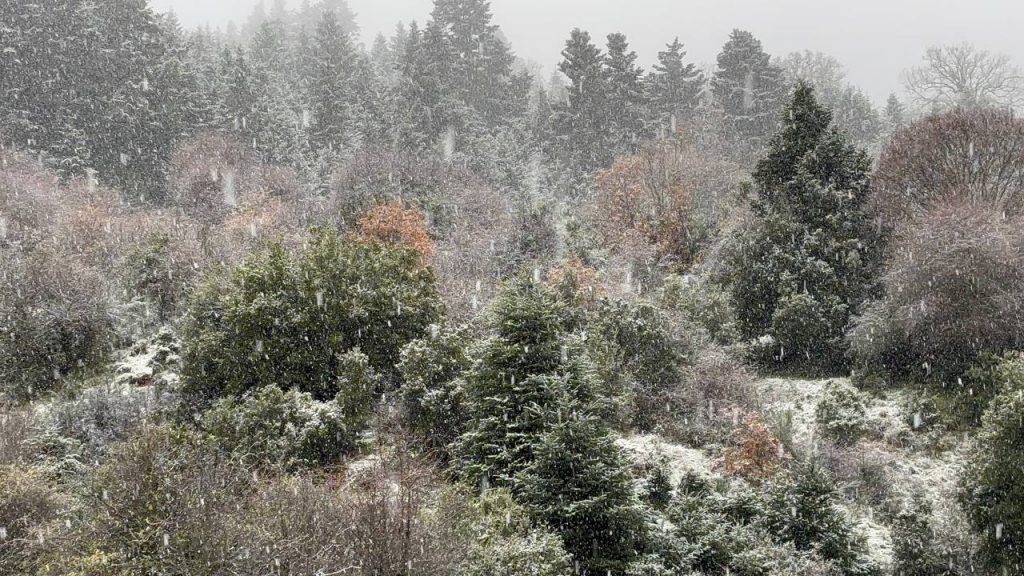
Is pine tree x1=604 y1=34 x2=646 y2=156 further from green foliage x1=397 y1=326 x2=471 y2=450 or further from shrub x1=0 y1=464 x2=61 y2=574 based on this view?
shrub x1=0 y1=464 x2=61 y2=574

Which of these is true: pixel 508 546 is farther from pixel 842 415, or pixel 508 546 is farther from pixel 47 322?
pixel 47 322

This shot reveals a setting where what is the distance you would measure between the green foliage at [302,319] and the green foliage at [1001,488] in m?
12.5

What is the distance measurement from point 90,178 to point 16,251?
47.6ft

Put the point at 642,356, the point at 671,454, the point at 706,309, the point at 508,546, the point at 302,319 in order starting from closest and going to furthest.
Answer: the point at 508,546 < the point at 671,454 < the point at 302,319 < the point at 642,356 < the point at 706,309

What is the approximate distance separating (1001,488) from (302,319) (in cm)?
1465

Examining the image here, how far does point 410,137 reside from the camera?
4181 centimetres

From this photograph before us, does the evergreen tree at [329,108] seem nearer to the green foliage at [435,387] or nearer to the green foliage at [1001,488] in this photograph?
the green foliage at [435,387]

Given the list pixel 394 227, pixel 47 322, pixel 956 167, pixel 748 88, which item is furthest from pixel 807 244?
pixel 748 88

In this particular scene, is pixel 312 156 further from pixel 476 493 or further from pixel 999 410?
pixel 999 410

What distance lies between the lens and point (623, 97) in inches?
1815

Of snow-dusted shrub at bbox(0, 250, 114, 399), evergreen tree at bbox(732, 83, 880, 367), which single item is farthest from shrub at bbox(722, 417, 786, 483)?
snow-dusted shrub at bbox(0, 250, 114, 399)

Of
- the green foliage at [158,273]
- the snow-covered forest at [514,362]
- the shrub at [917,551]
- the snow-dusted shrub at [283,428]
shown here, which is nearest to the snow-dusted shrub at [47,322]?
the snow-covered forest at [514,362]

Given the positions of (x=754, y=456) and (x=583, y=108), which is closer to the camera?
(x=754, y=456)

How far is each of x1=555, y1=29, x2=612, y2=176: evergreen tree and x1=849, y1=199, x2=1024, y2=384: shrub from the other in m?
27.1
